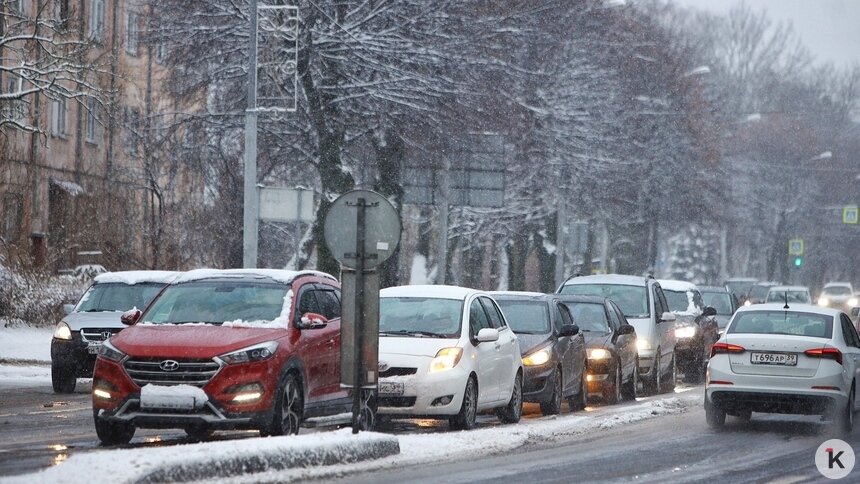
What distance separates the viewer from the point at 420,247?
53781 millimetres

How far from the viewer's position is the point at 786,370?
17328 mm

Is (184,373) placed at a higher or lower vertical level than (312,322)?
lower

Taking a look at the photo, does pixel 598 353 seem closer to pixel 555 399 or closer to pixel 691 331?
pixel 555 399

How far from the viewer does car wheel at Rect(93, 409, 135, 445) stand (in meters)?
13.8

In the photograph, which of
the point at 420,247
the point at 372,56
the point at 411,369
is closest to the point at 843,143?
the point at 420,247

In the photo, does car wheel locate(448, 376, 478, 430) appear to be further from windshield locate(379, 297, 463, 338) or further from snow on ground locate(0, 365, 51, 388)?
snow on ground locate(0, 365, 51, 388)

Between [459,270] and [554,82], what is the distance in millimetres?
18386

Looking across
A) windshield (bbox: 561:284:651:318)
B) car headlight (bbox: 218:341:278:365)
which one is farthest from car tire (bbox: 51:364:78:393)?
windshield (bbox: 561:284:651:318)

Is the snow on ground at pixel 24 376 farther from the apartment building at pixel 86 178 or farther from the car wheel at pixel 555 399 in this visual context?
the car wheel at pixel 555 399

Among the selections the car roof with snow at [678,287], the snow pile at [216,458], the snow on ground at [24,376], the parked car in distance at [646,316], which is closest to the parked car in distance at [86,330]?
the snow on ground at [24,376]

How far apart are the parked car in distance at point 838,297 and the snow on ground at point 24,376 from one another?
4087cm

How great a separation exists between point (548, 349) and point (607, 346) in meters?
2.92

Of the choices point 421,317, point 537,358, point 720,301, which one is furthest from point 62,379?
point 720,301

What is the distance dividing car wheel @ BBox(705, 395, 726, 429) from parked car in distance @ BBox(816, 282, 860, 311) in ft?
146
